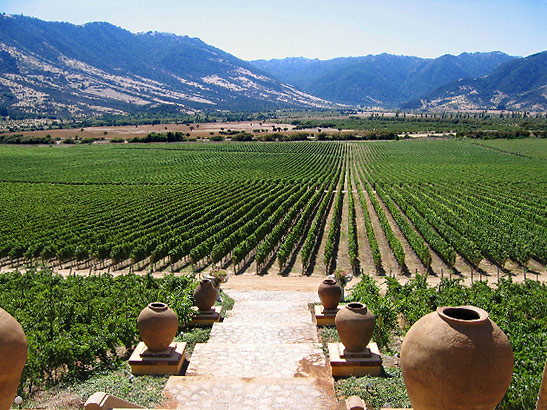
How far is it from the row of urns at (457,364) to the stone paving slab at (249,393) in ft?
7.48

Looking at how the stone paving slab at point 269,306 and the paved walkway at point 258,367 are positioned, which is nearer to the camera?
the paved walkway at point 258,367

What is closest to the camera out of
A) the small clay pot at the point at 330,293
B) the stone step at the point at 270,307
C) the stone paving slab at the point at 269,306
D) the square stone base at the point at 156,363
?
the square stone base at the point at 156,363

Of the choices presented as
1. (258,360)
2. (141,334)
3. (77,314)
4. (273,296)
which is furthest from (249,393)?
(273,296)

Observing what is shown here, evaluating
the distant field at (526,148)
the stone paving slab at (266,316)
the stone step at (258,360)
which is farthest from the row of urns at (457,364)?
the distant field at (526,148)

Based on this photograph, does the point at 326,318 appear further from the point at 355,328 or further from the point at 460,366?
the point at 460,366

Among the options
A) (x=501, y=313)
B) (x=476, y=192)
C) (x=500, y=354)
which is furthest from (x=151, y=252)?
(x=476, y=192)

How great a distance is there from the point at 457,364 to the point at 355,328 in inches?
158

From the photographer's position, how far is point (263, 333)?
13.4m

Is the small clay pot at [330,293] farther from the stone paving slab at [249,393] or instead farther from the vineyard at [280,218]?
the vineyard at [280,218]

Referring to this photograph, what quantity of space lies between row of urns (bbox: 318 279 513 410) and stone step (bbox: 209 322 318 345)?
5904mm

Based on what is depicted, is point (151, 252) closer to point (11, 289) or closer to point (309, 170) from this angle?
point (11, 289)

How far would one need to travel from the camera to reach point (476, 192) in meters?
55.1

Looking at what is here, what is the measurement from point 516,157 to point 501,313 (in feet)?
340

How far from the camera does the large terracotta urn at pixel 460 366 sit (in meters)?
6.48
